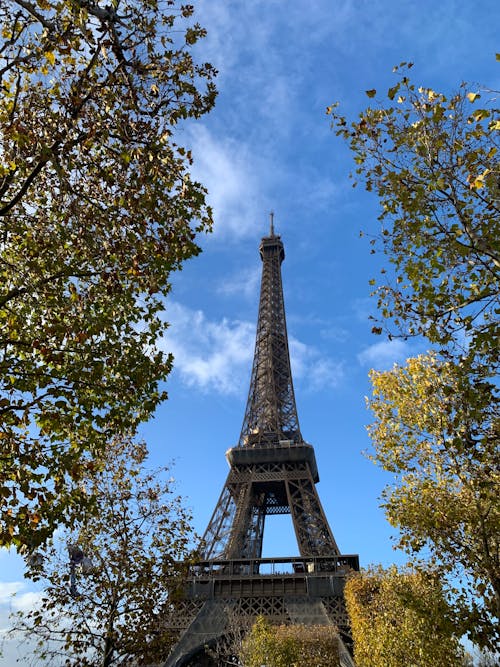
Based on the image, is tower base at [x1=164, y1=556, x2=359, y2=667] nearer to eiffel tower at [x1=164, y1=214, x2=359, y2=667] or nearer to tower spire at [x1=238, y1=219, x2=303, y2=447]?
eiffel tower at [x1=164, y1=214, x2=359, y2=667]

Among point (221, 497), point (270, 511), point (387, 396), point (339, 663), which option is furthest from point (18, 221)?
point (270, 511)

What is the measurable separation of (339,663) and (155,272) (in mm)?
31942

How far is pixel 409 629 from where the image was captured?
17.3 metres

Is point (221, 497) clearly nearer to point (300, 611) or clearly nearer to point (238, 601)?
point (238, 601)

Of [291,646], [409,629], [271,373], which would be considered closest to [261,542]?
[271,373]

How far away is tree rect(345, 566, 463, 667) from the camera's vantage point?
13.7 meters

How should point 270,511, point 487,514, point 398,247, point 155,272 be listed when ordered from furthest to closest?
point 270,511 < point 487,514 < point 155,272 < point 398,247

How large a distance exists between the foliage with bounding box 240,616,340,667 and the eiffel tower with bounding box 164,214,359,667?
1.42 meters

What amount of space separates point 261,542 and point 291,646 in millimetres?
24479

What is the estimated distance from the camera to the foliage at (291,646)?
27.3 m

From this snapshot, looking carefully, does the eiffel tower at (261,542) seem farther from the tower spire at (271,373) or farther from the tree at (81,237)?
the tree at (81,237)

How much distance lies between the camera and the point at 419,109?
8.70 metres

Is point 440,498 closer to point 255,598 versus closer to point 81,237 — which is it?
point 81,237

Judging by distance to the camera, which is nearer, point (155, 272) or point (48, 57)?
point (48, 57)
